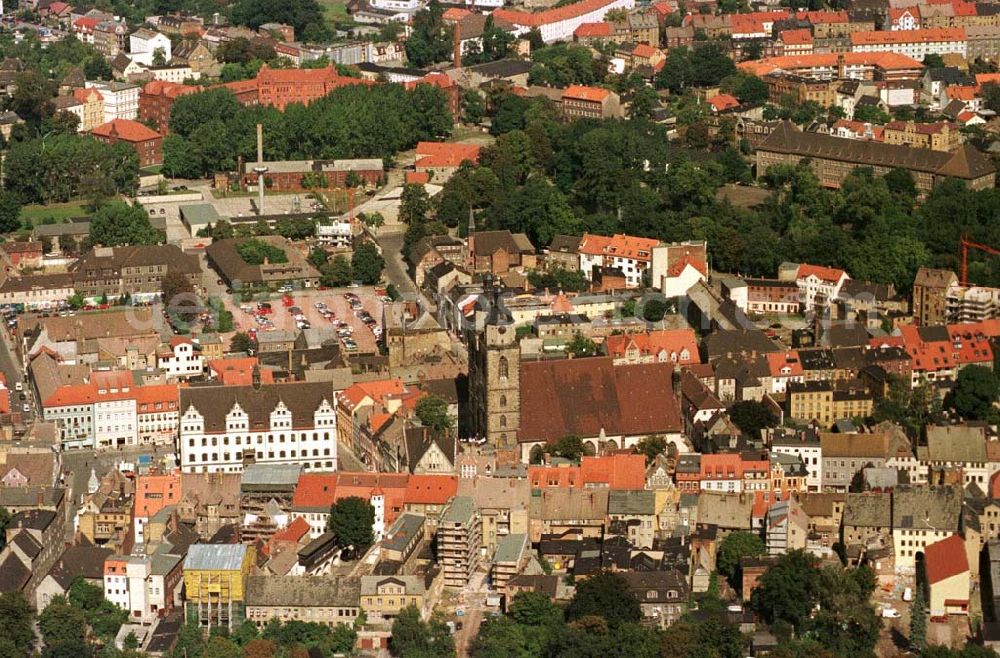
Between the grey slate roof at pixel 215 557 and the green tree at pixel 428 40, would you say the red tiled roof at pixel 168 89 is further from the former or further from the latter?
the grey slate roof at pixel 215 557

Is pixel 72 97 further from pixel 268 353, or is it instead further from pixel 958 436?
pixel 958 436

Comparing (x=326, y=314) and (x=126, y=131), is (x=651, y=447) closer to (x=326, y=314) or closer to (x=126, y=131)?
(x=326, y=314)

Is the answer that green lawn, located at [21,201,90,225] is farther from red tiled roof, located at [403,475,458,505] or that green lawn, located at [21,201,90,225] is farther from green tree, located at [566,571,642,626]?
green tree, located at [566,571,642,626]

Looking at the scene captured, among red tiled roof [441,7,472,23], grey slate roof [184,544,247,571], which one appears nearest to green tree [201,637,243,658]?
grey slate roof [184,544,247,571]

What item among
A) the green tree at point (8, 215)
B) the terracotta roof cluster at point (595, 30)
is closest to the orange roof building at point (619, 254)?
the green tree at point (8, 215)

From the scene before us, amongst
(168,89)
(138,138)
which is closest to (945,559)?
(138,138)

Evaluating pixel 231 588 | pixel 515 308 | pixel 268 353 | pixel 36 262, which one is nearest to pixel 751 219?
pixel 515 308

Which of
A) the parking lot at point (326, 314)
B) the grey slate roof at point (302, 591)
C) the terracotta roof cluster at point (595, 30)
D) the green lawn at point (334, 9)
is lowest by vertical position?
the green lawn at point (334, 9)
